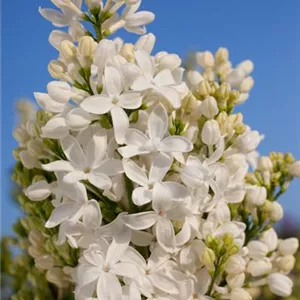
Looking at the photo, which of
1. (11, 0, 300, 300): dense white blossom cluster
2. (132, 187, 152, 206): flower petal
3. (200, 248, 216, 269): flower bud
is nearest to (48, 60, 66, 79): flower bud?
(11, 0, 300, 300): dense white blossom cluster

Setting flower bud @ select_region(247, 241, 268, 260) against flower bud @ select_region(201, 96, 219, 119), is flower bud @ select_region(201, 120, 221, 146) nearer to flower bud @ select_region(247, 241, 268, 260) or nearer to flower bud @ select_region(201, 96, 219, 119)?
flower bud @ select_region(201, 96, 219, 119)

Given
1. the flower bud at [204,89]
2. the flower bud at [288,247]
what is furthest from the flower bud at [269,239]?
the flower bud at [204,89]

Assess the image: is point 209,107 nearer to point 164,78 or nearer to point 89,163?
point 164,78

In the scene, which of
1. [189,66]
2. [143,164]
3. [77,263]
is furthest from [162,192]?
[189,66]

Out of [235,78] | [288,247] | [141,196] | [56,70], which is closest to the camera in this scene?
[141,196]

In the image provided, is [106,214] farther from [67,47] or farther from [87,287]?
[67,47]

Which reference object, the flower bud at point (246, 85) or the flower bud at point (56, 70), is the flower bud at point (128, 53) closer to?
the flower bud at point (56, 70)

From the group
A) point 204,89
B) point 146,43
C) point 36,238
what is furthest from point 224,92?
point 36,238
